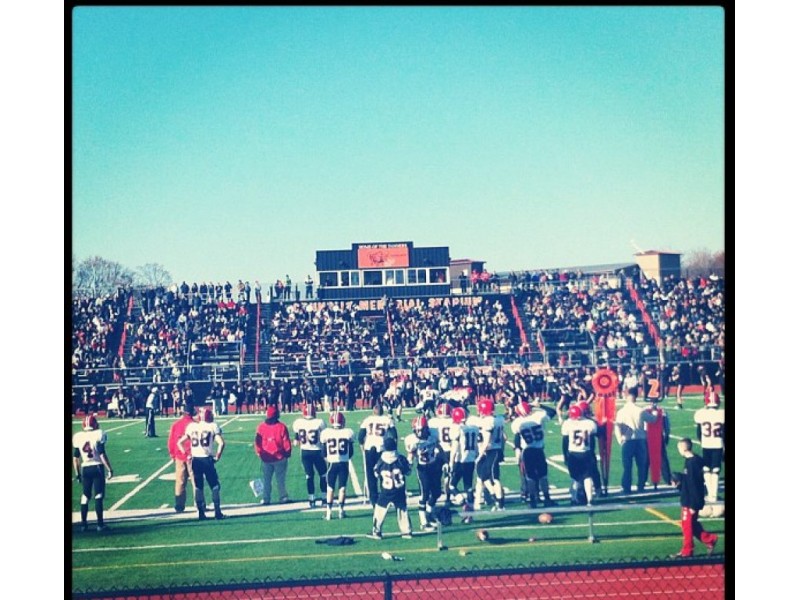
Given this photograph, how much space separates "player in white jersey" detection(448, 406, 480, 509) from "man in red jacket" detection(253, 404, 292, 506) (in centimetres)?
155

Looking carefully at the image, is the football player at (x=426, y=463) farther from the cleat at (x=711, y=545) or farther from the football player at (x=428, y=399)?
the football player at (x=428, y=399)

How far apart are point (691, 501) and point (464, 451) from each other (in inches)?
75.8

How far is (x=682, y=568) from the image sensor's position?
570 cm

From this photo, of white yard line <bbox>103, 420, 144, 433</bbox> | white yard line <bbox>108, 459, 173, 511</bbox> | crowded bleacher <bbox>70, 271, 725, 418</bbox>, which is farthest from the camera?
crowded bleacher <bbox>70, 271, 725, 418</bbox>

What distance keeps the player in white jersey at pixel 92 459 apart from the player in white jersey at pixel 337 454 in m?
1.84

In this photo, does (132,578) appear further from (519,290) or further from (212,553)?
(519,290)

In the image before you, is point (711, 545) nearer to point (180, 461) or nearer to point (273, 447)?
point (273, 447)

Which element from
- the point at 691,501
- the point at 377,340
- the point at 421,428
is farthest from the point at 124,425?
the point at 691,501

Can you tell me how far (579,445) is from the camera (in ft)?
21.7

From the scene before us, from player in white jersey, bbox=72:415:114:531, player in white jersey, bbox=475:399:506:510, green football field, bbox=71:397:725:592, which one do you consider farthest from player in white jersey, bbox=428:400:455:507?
player in white jersey, bbox=72:415:114:531

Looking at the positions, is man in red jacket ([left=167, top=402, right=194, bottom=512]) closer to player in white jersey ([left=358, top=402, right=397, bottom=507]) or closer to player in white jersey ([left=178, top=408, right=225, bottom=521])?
player in white jersey ([left=178, top=408, right=225, bottom=521])

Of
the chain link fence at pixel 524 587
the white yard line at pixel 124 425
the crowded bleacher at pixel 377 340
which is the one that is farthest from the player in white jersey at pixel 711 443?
the white yard line at pixel 124 425

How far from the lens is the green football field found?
5867 mm

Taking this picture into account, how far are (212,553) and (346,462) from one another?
4.40 feet
